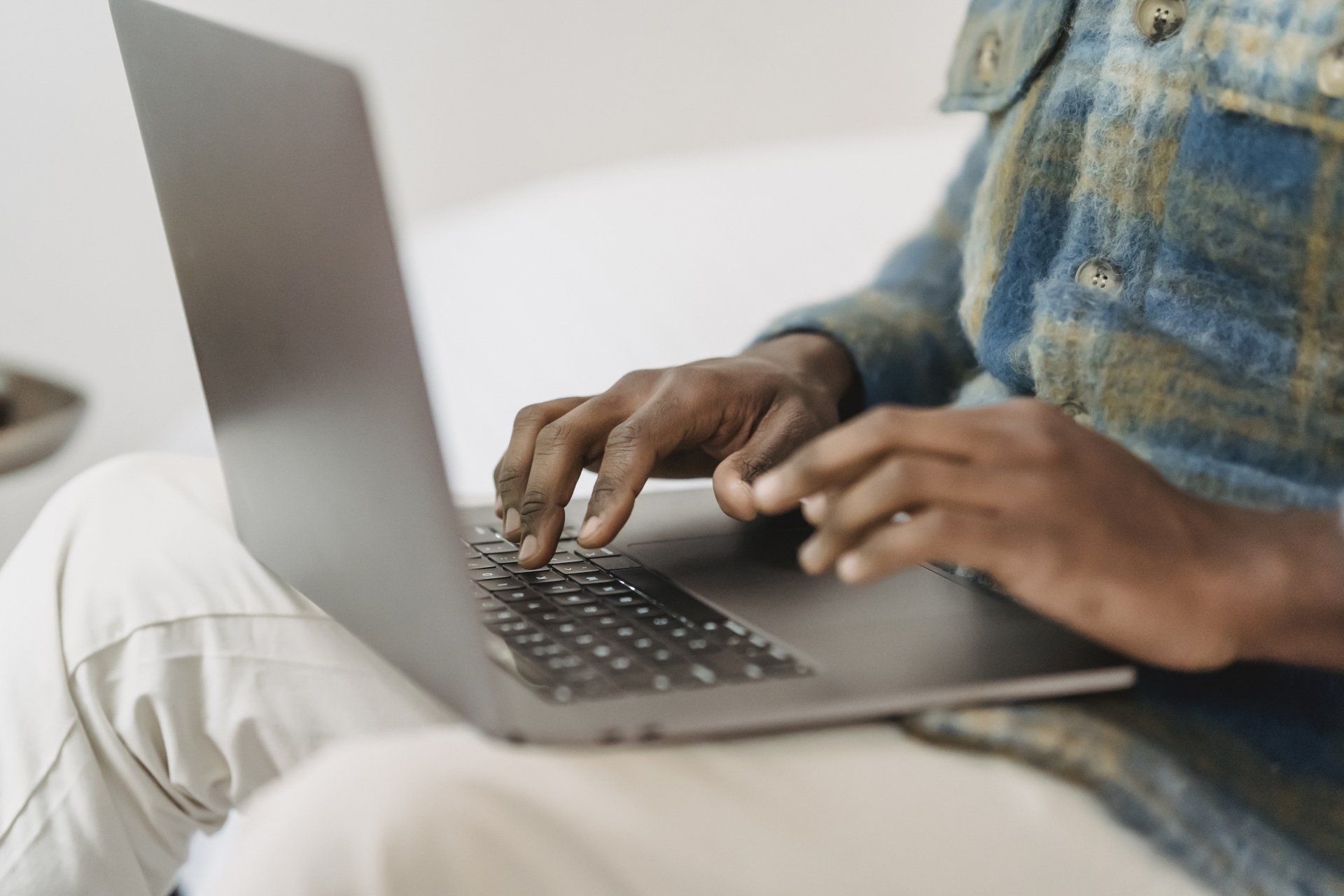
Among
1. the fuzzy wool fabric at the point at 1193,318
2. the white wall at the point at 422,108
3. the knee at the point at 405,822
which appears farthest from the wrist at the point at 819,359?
the white wall at the point at 422,108

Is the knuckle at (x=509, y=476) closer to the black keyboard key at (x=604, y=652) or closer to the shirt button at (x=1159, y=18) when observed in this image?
the black keyboard key at (x=604, y=652)

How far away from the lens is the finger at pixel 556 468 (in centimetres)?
60

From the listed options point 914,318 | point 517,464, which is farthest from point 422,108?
point 517,464

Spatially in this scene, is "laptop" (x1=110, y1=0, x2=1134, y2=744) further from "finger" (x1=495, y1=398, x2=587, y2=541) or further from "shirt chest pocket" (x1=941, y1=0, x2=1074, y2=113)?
"shirt chest pocket" (x1=941, y1=0, x2=1074, y2=113)

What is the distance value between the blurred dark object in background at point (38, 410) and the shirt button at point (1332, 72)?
0.61 meters

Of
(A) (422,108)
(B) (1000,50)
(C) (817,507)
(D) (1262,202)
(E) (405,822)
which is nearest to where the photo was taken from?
(E) (405,822)

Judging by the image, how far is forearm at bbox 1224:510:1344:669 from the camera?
0.45 m

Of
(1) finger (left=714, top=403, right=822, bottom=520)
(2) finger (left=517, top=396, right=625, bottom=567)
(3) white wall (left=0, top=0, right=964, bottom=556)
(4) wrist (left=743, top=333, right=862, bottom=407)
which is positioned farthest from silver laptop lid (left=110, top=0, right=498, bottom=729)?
(3) white wall (left=0, top=0, right=964, bottom=556)

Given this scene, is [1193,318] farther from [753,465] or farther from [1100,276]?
[753,465]

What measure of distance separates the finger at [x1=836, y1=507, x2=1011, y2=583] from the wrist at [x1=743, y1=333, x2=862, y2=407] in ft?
1.14

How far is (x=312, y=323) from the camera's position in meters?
0.44

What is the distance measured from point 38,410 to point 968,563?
0.46 metres

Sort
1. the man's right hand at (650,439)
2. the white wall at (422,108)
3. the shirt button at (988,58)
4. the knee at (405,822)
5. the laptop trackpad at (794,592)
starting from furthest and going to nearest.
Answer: the white wall at (422,108), the shirt button at (988,58), the man's right hand at (650,439), the laptop trackpad at (794,592), the knee at (405,822)

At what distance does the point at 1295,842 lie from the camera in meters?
0.45
